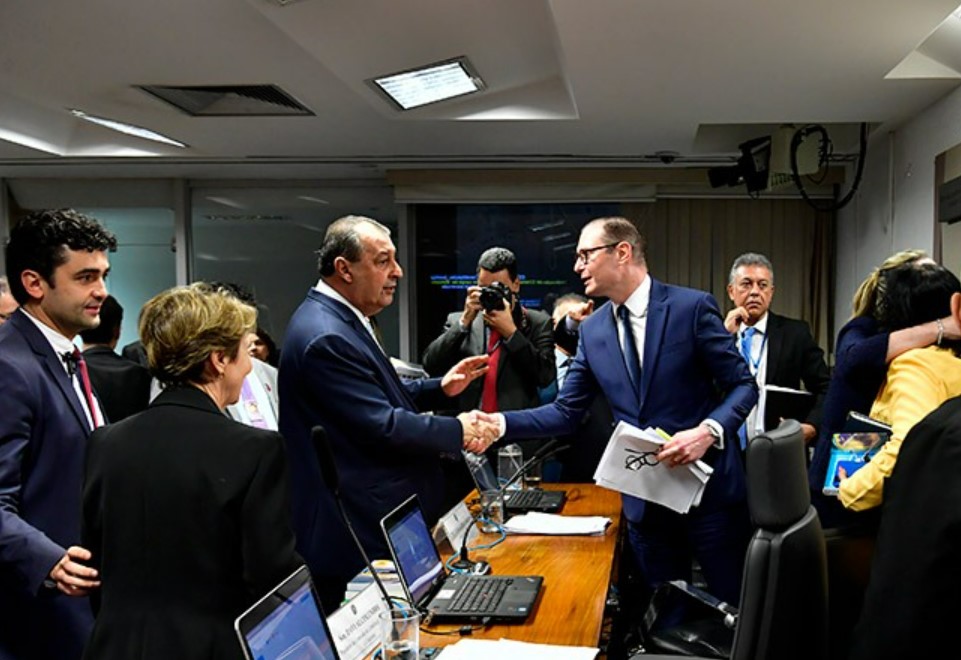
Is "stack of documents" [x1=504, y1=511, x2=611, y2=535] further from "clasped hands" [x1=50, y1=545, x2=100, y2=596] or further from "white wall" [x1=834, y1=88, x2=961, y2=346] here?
"white wall" [x1=834, y1=88, x2=961, y2=346]

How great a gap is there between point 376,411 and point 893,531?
124cm

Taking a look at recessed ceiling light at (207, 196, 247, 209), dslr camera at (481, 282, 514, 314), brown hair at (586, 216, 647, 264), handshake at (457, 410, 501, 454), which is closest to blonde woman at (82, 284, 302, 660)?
handshake at (457, 410, 501, 454)

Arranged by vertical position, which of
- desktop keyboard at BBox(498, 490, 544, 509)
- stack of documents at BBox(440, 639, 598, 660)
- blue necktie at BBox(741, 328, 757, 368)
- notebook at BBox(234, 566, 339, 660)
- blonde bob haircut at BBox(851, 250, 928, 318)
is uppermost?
blonde bob haircut at BBox(851, 250, 928, 318)

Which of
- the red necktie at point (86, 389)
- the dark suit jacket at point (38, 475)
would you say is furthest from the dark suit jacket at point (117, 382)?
the dark suit jacket at point (38, 475)

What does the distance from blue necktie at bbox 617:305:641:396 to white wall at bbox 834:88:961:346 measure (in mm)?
1973

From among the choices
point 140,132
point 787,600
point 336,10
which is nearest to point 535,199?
point 140,132

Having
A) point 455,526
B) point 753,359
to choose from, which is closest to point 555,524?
point 455,526

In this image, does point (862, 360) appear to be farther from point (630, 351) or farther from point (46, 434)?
point (46, 434)

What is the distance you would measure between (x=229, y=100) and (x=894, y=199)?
3.56 metres

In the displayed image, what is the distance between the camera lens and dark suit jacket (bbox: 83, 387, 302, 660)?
1.40 meters

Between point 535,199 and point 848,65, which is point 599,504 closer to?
point 848,65

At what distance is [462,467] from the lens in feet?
11.3

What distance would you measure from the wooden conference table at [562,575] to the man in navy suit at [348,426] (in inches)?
10.4

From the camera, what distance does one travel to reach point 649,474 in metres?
2.56
